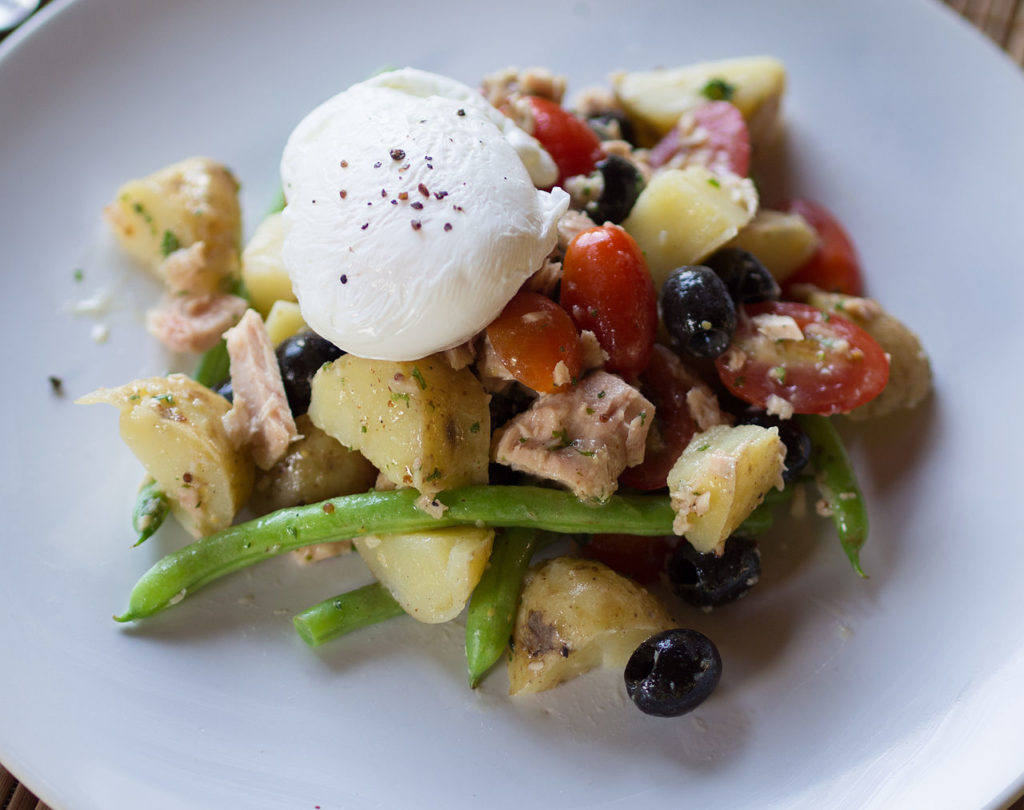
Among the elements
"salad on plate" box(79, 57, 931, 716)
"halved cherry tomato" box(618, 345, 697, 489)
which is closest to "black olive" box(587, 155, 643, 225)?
"salad on plate" box(79, 57, 931, 716)

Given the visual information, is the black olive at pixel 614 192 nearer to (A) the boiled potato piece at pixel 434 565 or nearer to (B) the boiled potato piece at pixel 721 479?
(B) the boiled potato piece at pixel 721 479

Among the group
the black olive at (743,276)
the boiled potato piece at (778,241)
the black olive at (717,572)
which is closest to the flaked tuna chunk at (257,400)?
the black olive at (717,572)

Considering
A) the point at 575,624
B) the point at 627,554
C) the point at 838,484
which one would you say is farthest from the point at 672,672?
the point at 838,484

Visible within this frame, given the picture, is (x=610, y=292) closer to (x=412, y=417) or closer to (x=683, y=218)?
(x=683, y=218)

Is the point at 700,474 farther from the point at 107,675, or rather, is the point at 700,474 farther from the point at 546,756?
the point at 107,675

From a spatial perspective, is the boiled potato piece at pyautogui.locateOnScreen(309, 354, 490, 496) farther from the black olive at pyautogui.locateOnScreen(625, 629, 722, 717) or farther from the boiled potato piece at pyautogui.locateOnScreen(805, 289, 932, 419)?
the boiled potato piece at pyautogui.locateOnScreen(805, 289, 932, 419)

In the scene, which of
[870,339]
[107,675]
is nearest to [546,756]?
[107,675]
